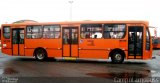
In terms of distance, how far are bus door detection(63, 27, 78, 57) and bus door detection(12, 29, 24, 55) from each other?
3332 millimetres

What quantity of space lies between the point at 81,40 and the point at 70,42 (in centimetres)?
77

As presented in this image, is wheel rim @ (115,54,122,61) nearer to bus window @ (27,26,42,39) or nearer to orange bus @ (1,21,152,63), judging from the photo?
orange bus @ (1,21,152,63)

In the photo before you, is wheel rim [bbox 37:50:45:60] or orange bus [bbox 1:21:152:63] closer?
orange bus [bbox 1:21:152:63]

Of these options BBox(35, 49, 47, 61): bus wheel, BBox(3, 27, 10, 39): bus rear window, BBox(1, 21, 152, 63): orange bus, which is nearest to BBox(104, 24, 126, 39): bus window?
BBox(1, 21, 152, 63): orange bus

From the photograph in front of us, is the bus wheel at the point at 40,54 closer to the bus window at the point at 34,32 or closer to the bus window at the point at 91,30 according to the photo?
the bus window at the point at 34,32

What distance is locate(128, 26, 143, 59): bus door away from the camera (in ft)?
61.3

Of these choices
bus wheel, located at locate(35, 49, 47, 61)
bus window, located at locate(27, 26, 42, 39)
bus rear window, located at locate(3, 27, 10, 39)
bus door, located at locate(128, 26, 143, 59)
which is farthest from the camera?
bus rear window, located at locate(3, 27, 10, 39)

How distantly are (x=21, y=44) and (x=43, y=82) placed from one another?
10789 mm

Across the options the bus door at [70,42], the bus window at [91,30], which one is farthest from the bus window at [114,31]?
the bus door at [70,42]

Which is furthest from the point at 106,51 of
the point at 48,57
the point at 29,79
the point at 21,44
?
the point at 29,79

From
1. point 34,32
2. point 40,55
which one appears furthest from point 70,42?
point 34,32

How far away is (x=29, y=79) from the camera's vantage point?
39.5ft

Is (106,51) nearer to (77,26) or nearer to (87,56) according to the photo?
(87,56)

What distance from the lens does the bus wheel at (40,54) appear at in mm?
21109
